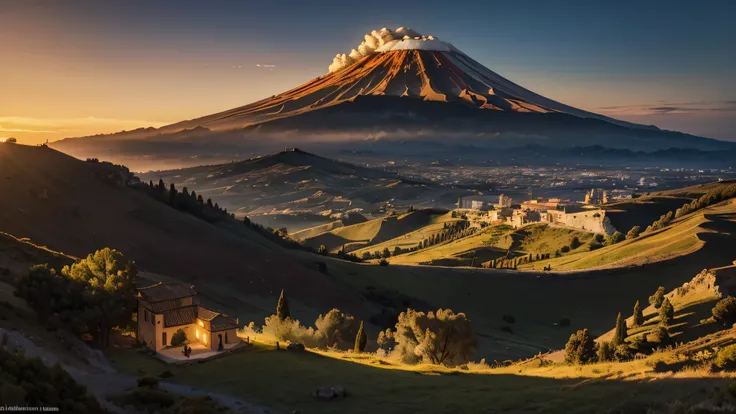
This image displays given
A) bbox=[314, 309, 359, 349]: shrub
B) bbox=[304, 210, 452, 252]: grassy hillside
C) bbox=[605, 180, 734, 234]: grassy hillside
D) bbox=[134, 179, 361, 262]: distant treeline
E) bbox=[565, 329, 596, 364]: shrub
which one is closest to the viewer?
bbox=[565, 329, 596, 364]: shrub

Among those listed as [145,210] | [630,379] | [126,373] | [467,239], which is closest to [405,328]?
[126,373]

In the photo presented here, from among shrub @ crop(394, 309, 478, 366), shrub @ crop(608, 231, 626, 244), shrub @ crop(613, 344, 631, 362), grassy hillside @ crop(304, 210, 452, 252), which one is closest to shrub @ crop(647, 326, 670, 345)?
shrub @ crop(613, 344, 631, 362)

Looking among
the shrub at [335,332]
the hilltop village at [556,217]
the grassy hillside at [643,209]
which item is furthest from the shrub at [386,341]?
the grassy hillside at [643,209]

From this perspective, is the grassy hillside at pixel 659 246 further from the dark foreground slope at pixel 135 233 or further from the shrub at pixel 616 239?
the dark foreground slope at pixel 135 233

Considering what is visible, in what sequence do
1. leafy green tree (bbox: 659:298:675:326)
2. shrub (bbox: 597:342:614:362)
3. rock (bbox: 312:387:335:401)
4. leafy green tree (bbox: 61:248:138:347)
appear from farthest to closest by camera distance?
1. leafy green tree (bbox: 659:298:675:326)
2. shrub (bbox: 597:342:614:362)
3. leafy green tree (bbox: 61:248:138:347)
4. rock (bbox: 312:387:335:401)

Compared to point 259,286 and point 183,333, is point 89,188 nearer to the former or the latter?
point 259,286

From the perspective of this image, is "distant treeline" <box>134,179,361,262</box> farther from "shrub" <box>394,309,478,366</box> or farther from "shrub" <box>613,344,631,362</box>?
"shrub" <box>613,344,631,362</box>
